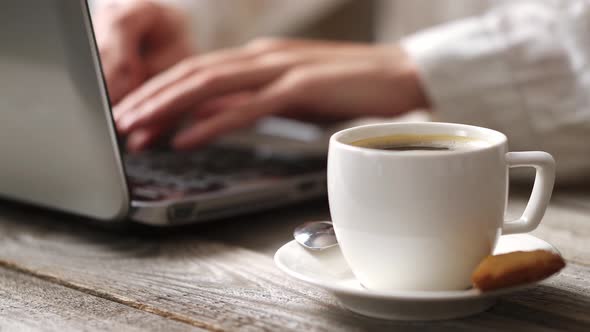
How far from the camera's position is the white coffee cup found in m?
0.37

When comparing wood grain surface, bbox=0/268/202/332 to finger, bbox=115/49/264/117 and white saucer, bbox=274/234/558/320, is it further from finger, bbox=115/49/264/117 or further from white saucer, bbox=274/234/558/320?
finger, bbox=115/49/264/117

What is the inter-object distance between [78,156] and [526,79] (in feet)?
1.60

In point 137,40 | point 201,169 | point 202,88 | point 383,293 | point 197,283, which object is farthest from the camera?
point 137,40

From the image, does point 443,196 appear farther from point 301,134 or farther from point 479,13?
point 479,13

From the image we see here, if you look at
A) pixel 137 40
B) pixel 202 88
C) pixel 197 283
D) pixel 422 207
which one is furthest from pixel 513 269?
pixel 137 40

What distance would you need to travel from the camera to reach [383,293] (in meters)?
0.37

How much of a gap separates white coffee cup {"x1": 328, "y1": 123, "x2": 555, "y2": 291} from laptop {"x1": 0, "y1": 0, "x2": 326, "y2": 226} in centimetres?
18

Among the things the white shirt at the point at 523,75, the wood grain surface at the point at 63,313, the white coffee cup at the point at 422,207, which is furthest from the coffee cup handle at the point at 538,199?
the white shirt at the point at 523,75

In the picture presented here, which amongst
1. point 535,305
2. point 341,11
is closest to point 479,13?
point 341,11

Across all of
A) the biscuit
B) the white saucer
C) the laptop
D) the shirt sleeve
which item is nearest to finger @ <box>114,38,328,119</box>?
the laptop

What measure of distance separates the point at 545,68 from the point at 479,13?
46 centimetres

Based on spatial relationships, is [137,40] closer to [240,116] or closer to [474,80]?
[240,116]

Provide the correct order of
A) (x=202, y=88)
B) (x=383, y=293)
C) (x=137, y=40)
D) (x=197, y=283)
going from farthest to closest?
1. (x=137, y=40)
2. (x=202, y=88)
3. (x=197, y=283)
4. (x=383, y=293)

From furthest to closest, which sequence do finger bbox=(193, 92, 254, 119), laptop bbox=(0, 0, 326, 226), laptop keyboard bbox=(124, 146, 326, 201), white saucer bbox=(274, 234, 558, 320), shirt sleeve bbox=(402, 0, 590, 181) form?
finger bbox=(193, 92, 254, 119)
shirt sleeve bbox=(402, 0, 590, 181)
laptop keyboard bbox=(124, 146, 326, 201)
laptop bbox=(0, 0, 326, 226)
white saucer bbox=(274, 234, 558, 320)
